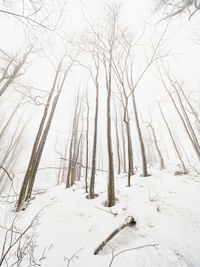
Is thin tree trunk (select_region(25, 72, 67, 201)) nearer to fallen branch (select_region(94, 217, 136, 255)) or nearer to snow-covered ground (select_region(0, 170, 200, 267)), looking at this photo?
snow-covered ground (select_region(0, 170, 200, 267))

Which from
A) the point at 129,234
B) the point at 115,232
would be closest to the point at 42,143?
the point at 115,232

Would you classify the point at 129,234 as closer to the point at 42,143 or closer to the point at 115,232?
the point at 115,232

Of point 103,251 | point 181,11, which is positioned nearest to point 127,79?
point 181,11

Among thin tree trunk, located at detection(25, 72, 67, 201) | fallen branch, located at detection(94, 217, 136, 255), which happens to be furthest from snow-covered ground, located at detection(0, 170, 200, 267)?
thin tree trunk, located at detection(25, 72, 67, 201)

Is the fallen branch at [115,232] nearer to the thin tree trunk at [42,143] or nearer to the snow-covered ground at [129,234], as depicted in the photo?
the snow-covered ground at [129,234]

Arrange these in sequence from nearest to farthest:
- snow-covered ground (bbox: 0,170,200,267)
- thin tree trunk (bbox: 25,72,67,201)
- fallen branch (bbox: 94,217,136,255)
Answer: snow-covered ground (bbox: 0,170,200,267) < fallen branch (bbox: 94,217,136,255) < thin tree trunk (bbox: 25,72,67,201)

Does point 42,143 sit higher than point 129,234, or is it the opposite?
point 42,143

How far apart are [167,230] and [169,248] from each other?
0.50 metres

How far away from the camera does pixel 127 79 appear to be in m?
7.03

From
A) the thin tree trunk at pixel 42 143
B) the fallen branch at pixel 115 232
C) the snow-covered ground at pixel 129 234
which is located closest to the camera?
the snow-covered ground at pixel 129 234

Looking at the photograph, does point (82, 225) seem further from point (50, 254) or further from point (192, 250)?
point (192, 250)

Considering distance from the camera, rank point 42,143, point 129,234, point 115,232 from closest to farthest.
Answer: point 115,232 → point 129,234 → point 42,143

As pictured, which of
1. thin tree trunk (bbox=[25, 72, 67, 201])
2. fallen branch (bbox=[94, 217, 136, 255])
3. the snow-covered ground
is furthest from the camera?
thin tree trunk (bbox=[25, 72, 67, 201])

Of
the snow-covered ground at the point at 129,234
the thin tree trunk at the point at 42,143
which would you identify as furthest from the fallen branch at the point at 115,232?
the thin tree trunk at the point at 42,143
